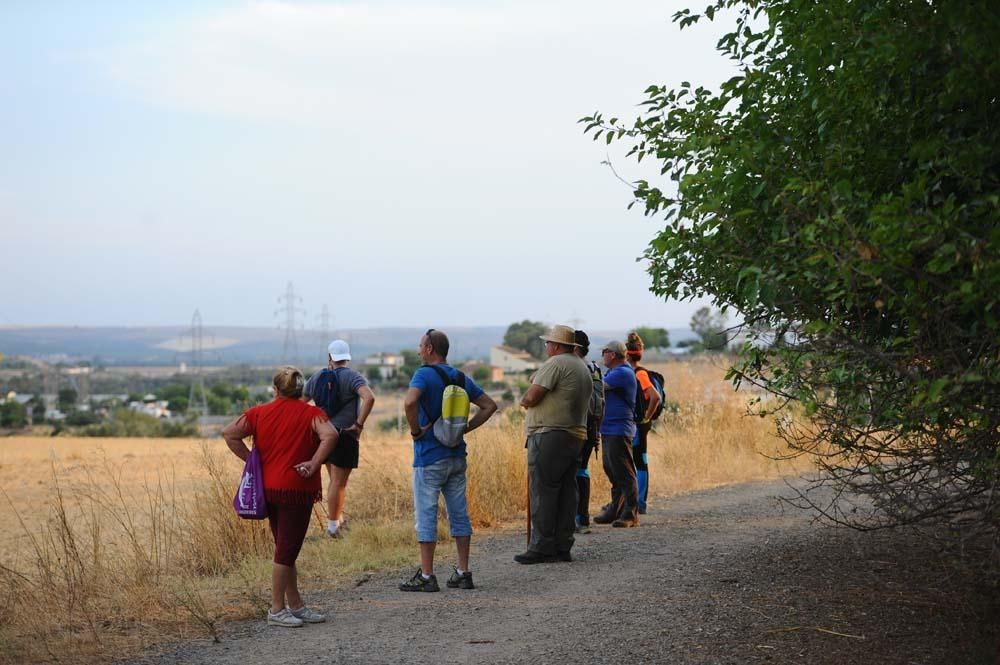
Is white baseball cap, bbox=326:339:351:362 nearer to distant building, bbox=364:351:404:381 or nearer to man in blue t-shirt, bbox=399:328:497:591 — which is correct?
man in blue t-shirt, bbox=399:328:497:591

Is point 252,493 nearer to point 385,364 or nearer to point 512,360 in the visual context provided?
point 512,360

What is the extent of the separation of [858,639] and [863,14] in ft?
12.2

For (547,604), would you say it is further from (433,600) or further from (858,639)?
(858,639)

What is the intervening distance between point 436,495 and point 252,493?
165 cm

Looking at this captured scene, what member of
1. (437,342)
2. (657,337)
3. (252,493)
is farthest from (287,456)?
(657,337)

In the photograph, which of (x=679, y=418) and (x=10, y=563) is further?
(x=679, y=418)

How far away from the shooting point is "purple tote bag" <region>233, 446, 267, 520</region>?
25.5ft

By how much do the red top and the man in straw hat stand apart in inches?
107

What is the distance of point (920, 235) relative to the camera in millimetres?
4688

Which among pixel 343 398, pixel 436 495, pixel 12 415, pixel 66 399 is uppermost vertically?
pixel 343 398

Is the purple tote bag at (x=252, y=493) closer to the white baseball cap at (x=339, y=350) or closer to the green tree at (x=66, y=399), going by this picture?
the white baseball cap at (x=339, y=350)

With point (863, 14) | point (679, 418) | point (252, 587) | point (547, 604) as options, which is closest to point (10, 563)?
point (252, 587)

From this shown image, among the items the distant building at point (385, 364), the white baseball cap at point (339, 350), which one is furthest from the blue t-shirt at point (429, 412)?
the distant building at point (385, 364)

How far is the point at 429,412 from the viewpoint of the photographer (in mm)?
8906
